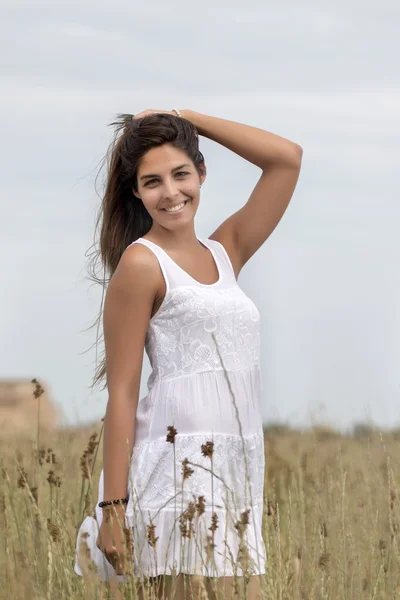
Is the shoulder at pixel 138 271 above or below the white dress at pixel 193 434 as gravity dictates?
above

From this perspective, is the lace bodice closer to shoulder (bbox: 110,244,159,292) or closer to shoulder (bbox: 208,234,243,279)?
shoulder (bbox: 110,244,159,292)

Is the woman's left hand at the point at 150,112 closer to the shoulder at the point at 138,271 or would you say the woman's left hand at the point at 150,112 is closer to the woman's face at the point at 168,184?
the woman's face at the point at 168,184

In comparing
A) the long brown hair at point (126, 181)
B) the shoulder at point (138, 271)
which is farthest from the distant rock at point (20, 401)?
the shoulder at point (138, 271)

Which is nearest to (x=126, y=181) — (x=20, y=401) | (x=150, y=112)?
(x=150, y=112)

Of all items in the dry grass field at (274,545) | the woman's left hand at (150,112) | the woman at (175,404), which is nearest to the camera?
the woman at (175,404)

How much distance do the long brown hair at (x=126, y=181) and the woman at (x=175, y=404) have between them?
0.01 metres

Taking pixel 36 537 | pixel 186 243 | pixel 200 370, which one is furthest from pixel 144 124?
pixel 36 537

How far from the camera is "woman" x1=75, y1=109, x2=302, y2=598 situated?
9.51 feet

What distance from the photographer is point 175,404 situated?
9.64ft

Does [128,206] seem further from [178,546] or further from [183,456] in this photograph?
[178,546]

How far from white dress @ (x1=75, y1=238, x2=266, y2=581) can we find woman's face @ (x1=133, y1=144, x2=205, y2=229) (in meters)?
0.14

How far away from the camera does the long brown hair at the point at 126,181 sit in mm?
3271

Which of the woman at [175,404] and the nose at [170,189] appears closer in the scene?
the woman at [175,404]

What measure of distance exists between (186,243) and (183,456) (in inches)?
29.7
